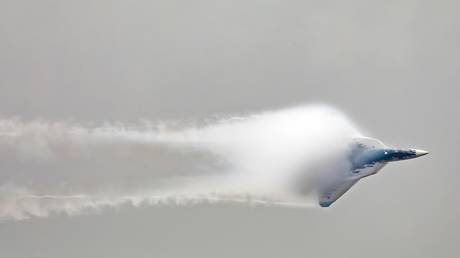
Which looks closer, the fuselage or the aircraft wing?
the fuselage

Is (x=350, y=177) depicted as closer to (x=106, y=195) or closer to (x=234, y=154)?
(x=234, y=154)

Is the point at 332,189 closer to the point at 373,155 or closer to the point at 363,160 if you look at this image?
the point at 363,160

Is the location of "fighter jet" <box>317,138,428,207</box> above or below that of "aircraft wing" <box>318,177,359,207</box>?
above

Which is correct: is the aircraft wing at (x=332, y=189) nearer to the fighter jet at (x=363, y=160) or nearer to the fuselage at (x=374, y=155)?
the fighter jet at (x=363, y=160)

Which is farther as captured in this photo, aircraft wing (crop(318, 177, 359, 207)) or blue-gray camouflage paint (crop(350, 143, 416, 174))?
aircraft wing (crop(318, 177, 359, 207))

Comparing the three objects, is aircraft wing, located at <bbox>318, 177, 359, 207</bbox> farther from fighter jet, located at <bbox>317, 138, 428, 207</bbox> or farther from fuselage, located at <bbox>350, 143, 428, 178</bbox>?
fuselage, located at <bbox>350, 143, 428, 178</bbox>

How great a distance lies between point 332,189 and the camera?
41.9 m

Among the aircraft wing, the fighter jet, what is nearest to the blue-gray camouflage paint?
the fighter jet

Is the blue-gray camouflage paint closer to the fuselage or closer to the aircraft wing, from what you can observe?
the fuselage

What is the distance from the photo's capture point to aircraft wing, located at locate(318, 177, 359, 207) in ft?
137

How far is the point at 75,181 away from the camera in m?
38.8

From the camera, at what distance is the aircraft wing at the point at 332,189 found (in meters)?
41.8

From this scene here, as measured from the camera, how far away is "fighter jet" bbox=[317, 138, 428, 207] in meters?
40.8

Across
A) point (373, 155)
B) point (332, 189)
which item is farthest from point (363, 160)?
point (332, 189)
